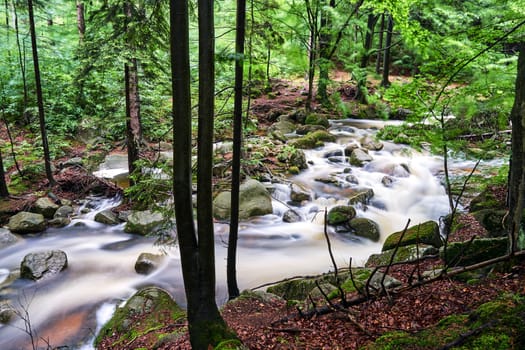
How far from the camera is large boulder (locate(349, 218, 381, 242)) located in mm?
9070

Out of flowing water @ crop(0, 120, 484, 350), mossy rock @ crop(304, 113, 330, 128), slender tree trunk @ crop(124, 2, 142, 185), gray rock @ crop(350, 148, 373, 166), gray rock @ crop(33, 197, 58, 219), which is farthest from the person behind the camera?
mossy rock @ crop(304, 113, 330, 128)

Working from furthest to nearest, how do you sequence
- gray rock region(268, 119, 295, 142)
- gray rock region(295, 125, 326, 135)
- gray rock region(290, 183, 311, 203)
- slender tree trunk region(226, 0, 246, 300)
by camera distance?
gray rock region(295, 125, 326, 135)
gray rock region(268, 119, 295, 142)
gray rock region(290, 183, 311, 203)
slender tree trunk region(226, 0, 246, 300)

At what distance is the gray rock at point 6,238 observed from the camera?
8.70 meters

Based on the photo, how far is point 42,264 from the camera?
7.65 metres

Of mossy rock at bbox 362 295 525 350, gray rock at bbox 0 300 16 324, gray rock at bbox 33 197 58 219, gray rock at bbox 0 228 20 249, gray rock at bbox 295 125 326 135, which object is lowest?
gray rock at bbox 0 300 16 324

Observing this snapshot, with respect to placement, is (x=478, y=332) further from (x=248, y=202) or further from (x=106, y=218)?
(x=106, y=218)

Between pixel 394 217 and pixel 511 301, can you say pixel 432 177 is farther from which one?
pixel 511 301

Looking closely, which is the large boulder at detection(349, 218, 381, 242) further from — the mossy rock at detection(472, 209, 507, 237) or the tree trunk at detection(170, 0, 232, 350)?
the tree trunk at detection(170, 0, 232, 350)

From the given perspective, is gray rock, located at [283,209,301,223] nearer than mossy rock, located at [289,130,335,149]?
Yes

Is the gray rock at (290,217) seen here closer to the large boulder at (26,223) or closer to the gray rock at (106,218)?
the gray rock at (106,218)

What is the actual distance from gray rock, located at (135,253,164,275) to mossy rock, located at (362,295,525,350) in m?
6.01

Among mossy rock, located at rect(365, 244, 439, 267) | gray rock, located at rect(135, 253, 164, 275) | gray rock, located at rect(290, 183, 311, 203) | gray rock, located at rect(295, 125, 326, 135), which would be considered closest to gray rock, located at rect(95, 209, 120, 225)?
gray rock, located at rect(135, 253, 164, 275)

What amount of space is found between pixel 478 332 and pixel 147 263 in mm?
6937

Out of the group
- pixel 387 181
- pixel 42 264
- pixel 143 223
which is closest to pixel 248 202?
pixel 143 223
